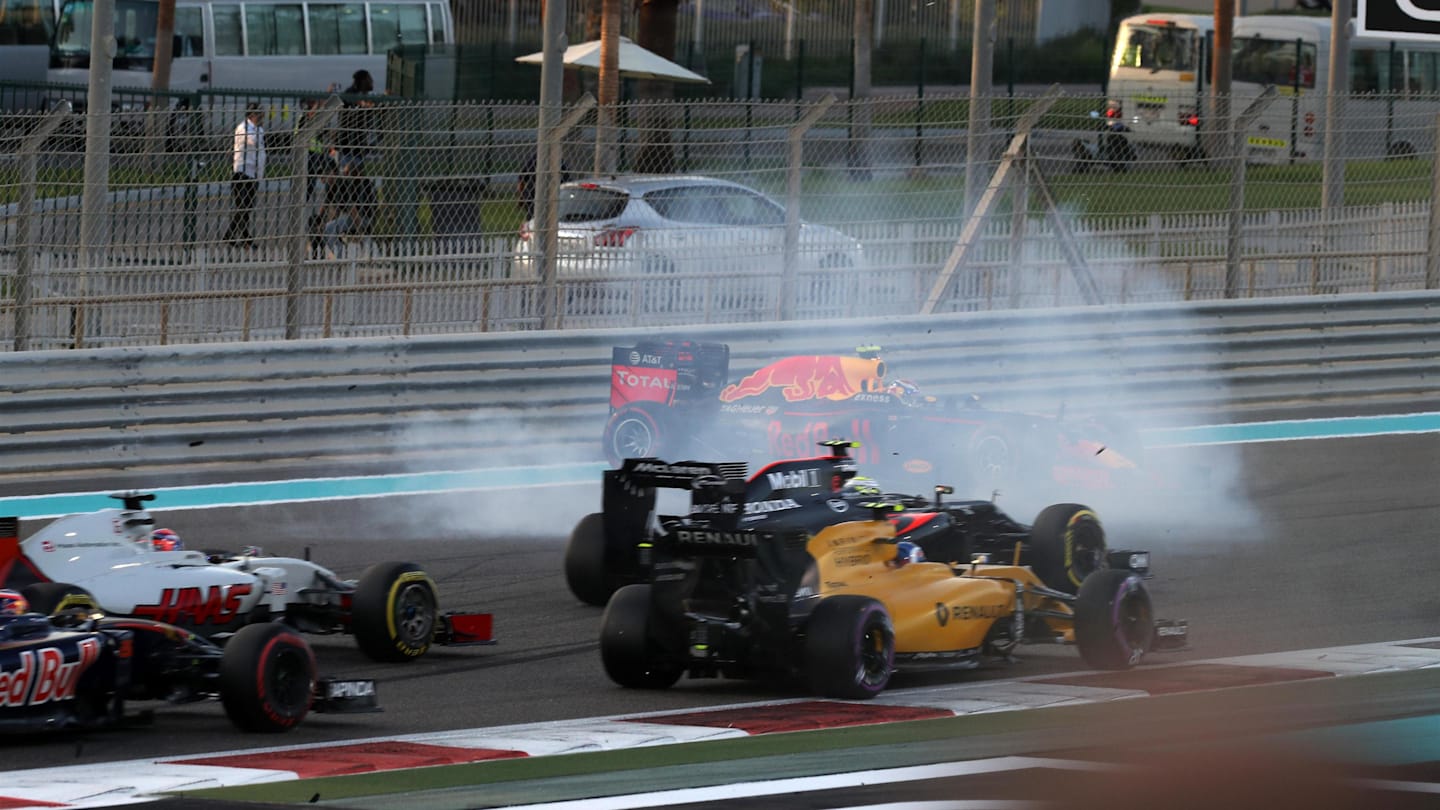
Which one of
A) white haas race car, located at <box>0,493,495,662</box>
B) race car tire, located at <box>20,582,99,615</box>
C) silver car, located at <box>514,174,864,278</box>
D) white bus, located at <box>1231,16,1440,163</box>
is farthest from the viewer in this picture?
white bus, located at <box>1231,16,1440,163</box>

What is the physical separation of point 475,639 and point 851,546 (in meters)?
1.72

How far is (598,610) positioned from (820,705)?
2.17m

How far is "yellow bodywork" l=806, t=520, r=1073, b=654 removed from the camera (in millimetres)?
8742

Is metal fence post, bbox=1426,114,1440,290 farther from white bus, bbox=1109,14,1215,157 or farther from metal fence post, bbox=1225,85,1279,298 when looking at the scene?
white bus, bbox=1109,14,1215,157

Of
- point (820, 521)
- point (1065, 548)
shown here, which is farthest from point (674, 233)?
point (820, 521)

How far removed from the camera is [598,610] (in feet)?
33.8

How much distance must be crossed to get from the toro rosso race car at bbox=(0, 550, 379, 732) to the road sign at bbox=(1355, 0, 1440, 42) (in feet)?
15.3

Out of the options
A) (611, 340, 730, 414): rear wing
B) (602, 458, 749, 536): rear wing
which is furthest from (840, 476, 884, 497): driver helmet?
(611, 340, 730, 414): rear wing

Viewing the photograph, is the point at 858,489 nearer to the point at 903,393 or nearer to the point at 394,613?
the point at 394,613

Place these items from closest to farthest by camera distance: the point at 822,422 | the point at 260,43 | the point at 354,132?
the point at 822,422 < the point at 354,132 < the point at 260,43

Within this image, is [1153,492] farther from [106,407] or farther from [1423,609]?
[106,407]

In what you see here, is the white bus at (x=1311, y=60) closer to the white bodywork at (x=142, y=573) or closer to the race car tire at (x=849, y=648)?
the race car tire at (x=849, y=648)

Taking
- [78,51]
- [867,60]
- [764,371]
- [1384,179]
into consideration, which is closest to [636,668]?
[764,371]

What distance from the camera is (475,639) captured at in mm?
9219
